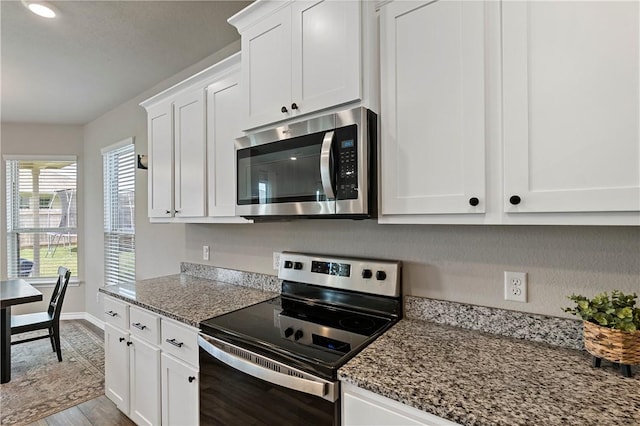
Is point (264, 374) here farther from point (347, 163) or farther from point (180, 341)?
point (347, 163)

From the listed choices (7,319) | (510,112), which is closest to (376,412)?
(510,112)

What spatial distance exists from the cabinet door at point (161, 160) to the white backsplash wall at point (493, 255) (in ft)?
3.77

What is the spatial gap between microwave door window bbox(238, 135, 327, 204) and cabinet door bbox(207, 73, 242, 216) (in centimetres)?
25

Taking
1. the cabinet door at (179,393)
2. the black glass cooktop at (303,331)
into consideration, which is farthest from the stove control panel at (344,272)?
the cabinet door at (179,393)

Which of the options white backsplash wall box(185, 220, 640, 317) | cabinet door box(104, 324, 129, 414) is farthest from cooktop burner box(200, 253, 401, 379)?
cabinet door box(104, 324, 129, 414)

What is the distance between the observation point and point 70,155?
15.3 feet

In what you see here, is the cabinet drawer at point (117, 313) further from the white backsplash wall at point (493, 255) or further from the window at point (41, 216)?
the window at point (41, 216)

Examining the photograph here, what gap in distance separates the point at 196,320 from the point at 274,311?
38 centimetres

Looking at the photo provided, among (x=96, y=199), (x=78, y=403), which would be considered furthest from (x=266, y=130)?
(x=96, y=199)

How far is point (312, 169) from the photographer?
145cm

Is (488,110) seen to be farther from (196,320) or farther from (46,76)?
(46,76)

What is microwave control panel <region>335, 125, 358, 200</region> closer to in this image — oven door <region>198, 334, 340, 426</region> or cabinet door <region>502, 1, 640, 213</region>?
cabinet door <region>502, 1, 640, 213</region>

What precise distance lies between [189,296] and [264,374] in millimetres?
1003

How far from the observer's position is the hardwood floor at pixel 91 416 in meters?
2.23
